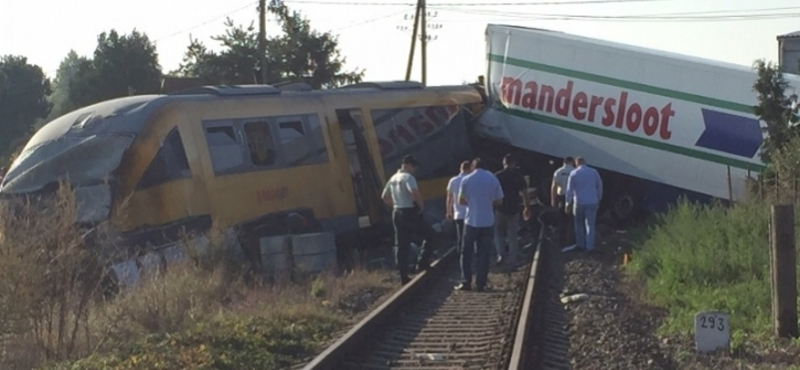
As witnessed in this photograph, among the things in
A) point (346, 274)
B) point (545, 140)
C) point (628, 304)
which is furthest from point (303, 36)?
point (628, 304)

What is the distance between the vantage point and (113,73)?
5850 centimetres

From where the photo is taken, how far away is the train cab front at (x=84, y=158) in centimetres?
1766

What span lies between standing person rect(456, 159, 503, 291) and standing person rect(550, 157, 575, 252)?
5.66m

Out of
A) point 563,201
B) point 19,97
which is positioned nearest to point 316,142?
point 563,201

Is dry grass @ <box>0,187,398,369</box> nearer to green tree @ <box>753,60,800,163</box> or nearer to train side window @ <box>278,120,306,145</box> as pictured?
train side window @ <box>278,120,306,145</box>

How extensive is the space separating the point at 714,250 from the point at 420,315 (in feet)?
13.2

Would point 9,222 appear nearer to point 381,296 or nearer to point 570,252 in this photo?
point 381,296

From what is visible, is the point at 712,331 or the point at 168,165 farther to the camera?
the point at 168,165

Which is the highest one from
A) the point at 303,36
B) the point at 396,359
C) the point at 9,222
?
the point at 303,36

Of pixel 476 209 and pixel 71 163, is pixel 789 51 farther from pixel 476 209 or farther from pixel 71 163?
pixel 71 163

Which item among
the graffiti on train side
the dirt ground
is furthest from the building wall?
the dirt ground

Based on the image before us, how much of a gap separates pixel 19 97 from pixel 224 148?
56966 mm

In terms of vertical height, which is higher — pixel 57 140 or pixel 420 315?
pixel 57 140

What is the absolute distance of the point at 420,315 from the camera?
14305mm
